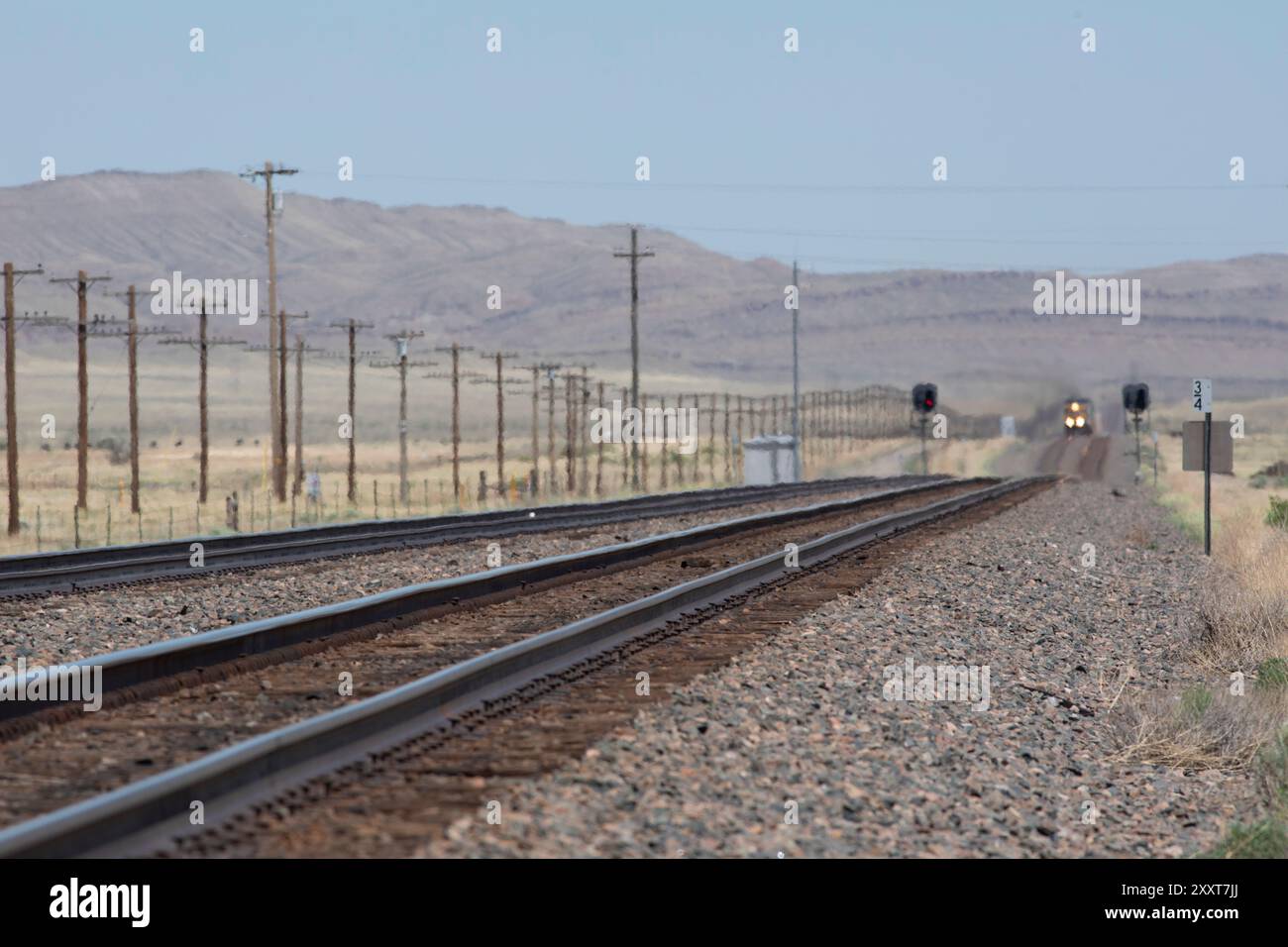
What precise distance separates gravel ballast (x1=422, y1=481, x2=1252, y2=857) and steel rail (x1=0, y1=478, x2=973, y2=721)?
339 cm

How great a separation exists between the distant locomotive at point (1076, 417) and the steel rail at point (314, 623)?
91.8 meters

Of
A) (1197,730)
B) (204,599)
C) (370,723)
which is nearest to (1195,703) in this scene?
(1197,730)

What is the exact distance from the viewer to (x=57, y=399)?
165375 mm

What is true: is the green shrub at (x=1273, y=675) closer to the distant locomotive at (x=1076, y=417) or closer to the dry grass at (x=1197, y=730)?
the dry grass at (x=1197, y=730)

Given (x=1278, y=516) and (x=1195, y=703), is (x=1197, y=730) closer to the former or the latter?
(x=1195, y=703)

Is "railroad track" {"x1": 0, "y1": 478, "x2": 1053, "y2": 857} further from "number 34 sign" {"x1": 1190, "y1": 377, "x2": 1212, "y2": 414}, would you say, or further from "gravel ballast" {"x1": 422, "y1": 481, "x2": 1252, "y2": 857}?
"number 34 sign" {"x1": 1190, "y1": 377, "x2": 1212, "y2": 414}

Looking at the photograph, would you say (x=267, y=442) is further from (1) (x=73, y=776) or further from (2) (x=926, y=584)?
(1) (x=73, y=776)

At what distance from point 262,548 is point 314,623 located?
34.4ft

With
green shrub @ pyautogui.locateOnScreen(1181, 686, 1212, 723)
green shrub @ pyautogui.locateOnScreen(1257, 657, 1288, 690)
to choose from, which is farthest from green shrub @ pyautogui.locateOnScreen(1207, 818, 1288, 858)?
green shrub @ pyautogui.locateOnScreen(1257, 657, 1288, 690)

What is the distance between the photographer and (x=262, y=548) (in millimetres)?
24391

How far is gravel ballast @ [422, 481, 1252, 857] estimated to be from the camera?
8.01 metres

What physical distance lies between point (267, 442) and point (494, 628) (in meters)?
126

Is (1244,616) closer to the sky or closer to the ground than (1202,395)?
closer to the ground
